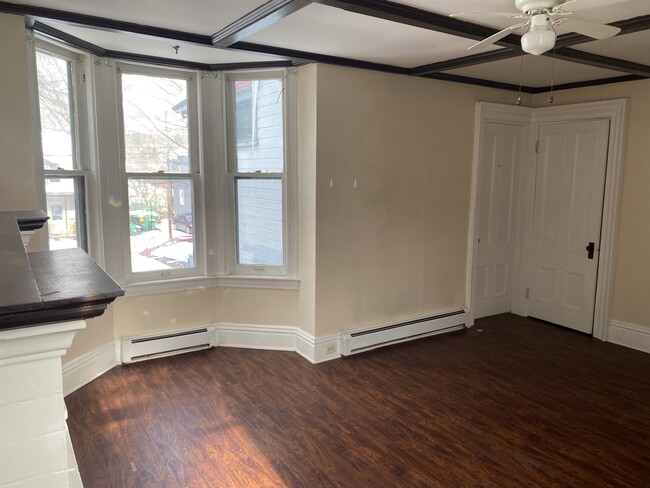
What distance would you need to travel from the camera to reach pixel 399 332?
14.8 feet

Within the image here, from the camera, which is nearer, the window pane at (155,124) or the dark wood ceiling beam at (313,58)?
the dark wood ceiling beam at (313,58)

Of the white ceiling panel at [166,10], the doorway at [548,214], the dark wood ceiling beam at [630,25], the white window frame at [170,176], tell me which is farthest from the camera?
the doorway at [548,214]

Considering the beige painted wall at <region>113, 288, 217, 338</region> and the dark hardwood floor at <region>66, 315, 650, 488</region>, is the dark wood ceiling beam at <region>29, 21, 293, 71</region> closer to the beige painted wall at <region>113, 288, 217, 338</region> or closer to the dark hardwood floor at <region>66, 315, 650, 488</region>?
the beige painted wall at <region>113, 288, 217, 338</region>

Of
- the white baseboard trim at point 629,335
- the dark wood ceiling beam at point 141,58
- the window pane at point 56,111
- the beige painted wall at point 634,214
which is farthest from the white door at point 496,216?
the window pane at point 56,111

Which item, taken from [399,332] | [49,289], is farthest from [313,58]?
[49,289]

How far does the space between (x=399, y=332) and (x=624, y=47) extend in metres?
2.85

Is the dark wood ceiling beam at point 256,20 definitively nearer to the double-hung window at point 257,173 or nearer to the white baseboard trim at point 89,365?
the double-hung window at point 257,173

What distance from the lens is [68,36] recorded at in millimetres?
3264

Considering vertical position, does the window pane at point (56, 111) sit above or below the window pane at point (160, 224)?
above

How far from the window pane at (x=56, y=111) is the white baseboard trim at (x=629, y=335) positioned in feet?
16.3

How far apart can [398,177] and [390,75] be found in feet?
2.90

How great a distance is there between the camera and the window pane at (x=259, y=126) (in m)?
4.15

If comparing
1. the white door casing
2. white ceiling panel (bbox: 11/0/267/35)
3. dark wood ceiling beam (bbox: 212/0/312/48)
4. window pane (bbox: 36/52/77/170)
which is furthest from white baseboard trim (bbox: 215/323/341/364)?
white ceiling panel (bbox: 11/0/267/35)

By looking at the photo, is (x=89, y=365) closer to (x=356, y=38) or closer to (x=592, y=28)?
(x=356, y=38)
